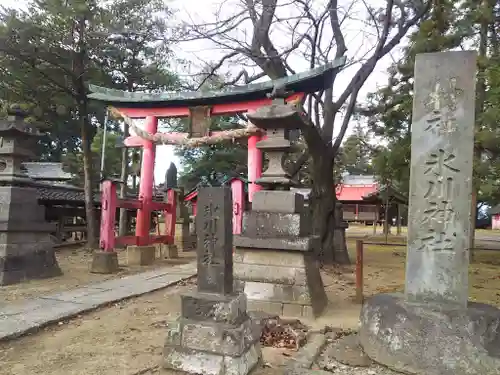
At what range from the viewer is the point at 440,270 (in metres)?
3.83

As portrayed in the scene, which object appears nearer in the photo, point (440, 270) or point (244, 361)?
point (244, 361)

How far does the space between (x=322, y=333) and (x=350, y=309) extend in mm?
1548

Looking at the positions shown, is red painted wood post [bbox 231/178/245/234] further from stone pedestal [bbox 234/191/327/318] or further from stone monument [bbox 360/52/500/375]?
stone monument [bbox 360/52/500/375]

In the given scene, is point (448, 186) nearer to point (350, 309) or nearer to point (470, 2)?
point (350, 309)

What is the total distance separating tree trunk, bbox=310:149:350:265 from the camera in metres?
11.2

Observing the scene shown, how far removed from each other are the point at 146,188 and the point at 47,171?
19.9 m

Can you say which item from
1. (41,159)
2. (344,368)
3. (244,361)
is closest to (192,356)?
(244,361)

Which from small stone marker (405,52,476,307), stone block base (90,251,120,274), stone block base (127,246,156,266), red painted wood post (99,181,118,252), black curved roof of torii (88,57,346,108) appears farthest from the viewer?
stone block base (127,246,156,266)

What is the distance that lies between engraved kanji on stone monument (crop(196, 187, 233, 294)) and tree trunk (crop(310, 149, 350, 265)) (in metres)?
7.43

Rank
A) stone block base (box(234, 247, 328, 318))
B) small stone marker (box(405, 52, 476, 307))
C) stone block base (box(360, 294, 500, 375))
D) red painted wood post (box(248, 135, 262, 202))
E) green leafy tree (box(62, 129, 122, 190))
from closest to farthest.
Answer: stone block base (box(360, 294, 500, 375)) < small stone marker (box(405, 52, 476, 307)) < stone block base (box(234, 247, 328, 318)) < red painted wood post (box(248, 135, 262, 202)) < green leafy tree (box(62, 129, 122, 190))

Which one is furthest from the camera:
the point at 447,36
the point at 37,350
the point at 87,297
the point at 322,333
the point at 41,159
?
the point at 41,159

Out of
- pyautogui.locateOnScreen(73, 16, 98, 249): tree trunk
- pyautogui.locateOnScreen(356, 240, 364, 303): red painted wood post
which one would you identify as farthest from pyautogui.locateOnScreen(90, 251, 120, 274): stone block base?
pyautogui.locateOnScreen(356, 240, 364, 303): red painted wood post

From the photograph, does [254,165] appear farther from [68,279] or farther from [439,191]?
[439,191]

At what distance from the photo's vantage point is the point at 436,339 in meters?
3.57
